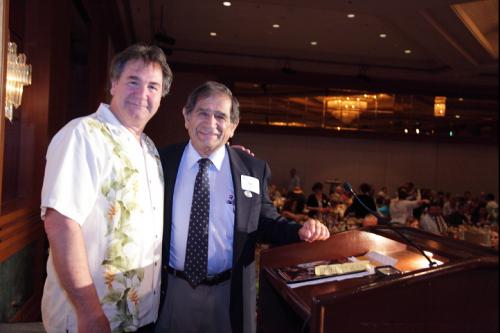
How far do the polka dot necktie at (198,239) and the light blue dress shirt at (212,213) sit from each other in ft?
0.07

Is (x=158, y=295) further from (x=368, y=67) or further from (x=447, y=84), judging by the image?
(x=447, y=84)

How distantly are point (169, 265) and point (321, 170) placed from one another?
1114cm

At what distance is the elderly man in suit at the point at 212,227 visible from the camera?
1674mm

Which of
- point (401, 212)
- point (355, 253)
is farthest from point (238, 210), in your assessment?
point (401, 212)

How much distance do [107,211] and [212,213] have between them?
0.50 m

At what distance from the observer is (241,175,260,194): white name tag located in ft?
5.91

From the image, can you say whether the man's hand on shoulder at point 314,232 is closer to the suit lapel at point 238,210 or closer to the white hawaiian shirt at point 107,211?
the suit lapel at point 238,210

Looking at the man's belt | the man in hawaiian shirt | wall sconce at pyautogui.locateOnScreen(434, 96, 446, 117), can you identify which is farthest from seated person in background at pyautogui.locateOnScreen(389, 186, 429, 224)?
wall sconce at pyautogui.locateOnScreen(434, 96, 446, 117)

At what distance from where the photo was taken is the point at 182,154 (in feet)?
6.07

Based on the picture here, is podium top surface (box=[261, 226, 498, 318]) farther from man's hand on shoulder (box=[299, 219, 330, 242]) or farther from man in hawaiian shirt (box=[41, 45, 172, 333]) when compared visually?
man in hawaiian shirt (box=[41, 45, 172, 333])

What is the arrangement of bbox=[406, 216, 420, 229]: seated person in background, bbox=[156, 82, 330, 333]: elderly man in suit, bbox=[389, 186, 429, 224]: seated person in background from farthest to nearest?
bbox=[389, 186, 429, 224]: seated person in background < bbox=[406, 216, 420, 229]: seated person in background < bbox=[156, 82, 330, 333]: elderly man in suit

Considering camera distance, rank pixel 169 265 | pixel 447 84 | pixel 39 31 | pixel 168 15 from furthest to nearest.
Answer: pixel 447 84
pixel 168 15
pixel 39 31
pixel 169 265

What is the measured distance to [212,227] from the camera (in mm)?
1729

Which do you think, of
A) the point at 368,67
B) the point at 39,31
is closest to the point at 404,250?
the point at 39,31
